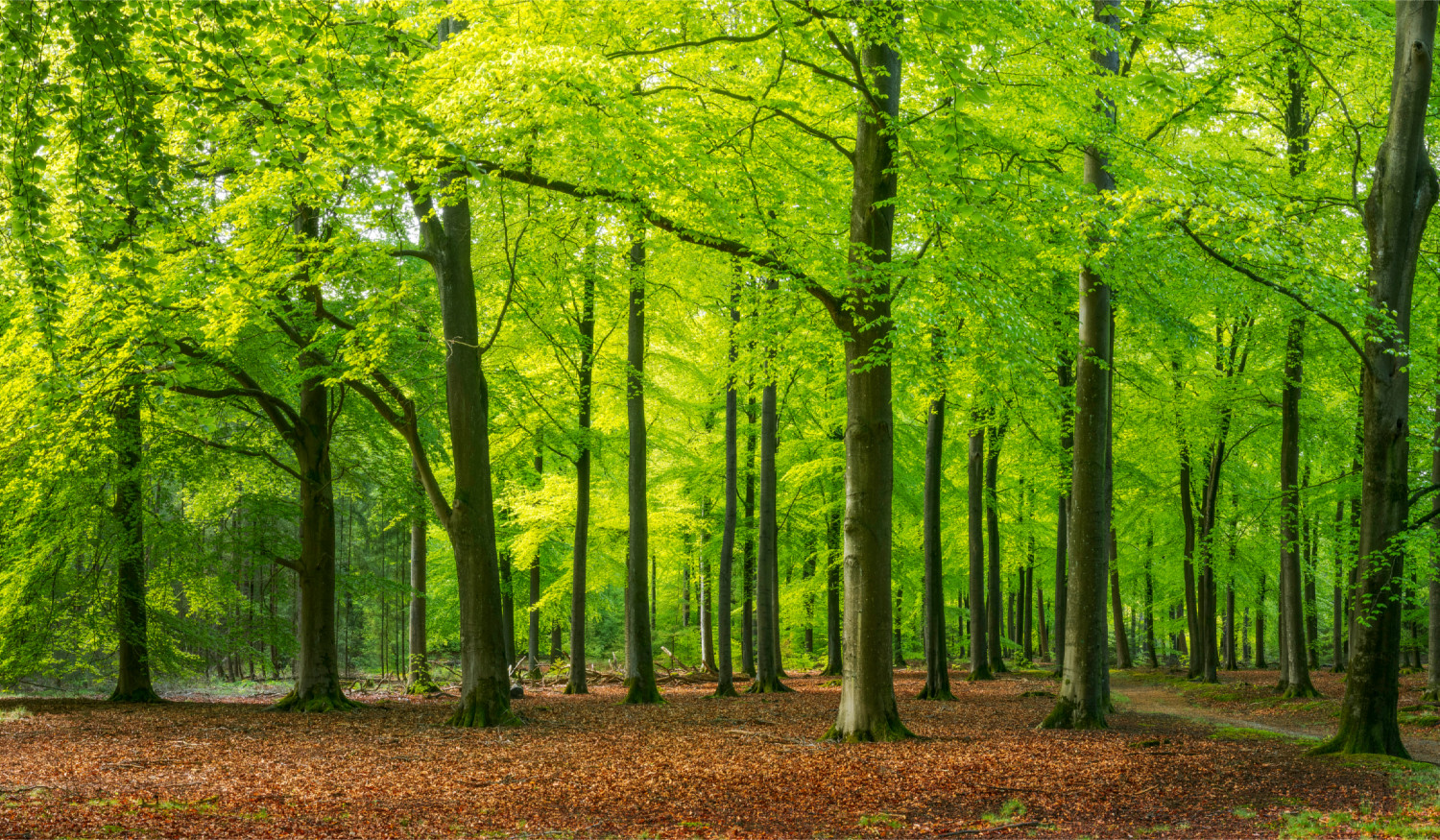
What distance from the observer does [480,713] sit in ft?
37.5

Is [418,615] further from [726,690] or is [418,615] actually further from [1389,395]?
[1389,395]

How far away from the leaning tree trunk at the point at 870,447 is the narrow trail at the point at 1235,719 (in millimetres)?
5371

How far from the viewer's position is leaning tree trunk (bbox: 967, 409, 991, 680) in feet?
59.4

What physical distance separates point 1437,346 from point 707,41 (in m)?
11.7

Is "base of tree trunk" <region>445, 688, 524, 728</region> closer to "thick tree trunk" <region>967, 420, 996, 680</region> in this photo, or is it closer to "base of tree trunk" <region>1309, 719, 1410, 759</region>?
"base of tree trunk" <region>1309, 719, 1410, 759</region>

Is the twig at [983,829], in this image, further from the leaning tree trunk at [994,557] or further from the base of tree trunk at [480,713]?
the leaning tree trunk at [994,557]

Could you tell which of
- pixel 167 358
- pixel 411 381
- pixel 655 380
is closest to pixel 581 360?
pixel 411 381

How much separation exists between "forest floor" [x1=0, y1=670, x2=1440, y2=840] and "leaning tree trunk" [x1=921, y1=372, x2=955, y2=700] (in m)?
2.95

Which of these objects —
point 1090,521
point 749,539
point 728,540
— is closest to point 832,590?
point 749,539

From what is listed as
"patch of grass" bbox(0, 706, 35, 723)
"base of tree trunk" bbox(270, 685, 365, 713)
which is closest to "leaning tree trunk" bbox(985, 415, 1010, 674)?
"base of tree trunk" bbox(270, 685, 365, 713)

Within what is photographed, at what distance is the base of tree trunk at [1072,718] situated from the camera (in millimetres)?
10773

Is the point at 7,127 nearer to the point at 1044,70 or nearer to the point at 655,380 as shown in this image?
the point at 1044,70

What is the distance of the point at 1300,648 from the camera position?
52.0ft

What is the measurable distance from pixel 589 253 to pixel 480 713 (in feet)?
22.2
